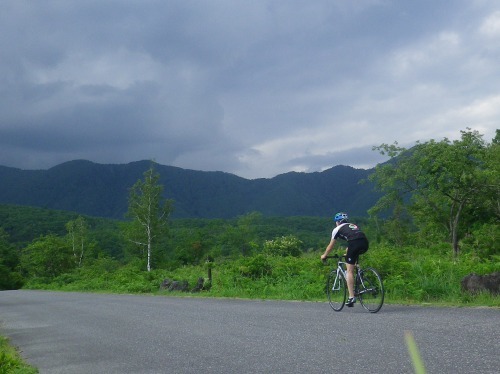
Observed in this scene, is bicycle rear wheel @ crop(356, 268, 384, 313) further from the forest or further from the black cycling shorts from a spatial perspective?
the forest

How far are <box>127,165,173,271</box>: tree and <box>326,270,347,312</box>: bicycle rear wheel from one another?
52480mm

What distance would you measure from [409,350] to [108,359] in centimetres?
448

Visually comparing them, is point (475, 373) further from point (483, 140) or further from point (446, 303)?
point (483, 140)

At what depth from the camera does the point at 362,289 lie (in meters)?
10.4

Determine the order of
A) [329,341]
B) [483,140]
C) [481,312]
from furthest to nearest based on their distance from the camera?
[483,140] → [481,312] → [329,341]

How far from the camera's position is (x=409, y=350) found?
583 cm

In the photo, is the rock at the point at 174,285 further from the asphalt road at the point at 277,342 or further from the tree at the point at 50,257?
the tree at the point at 50,257

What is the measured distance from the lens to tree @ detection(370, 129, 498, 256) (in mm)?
34500

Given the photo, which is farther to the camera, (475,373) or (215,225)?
(215,225)

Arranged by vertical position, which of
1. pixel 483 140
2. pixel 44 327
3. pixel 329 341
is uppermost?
pixel 483 140

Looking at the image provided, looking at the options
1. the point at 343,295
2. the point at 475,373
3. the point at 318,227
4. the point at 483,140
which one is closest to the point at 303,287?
the point at 343,295

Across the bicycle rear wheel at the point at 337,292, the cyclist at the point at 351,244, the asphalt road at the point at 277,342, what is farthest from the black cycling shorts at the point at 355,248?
the asphalt road at the point at 277,342

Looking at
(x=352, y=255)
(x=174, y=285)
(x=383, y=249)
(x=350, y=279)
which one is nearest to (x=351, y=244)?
(x=352, y=255)

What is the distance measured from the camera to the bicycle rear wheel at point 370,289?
32.2 ft
